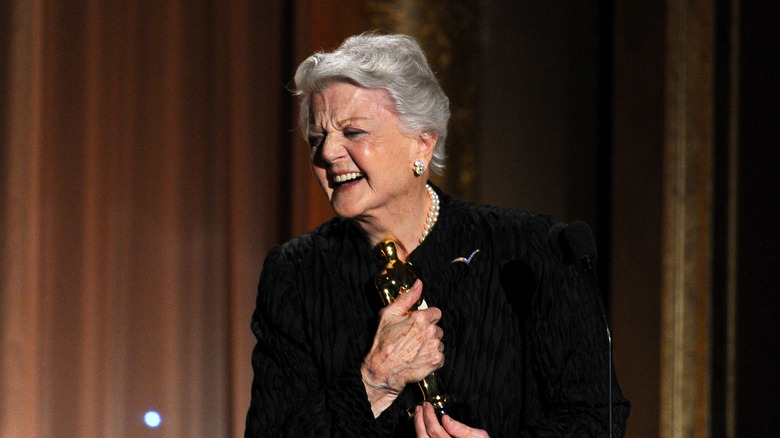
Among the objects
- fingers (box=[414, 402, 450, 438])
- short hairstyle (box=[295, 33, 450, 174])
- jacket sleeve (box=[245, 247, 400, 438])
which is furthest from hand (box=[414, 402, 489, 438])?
short hairstyle (box=[295, 33, 450, 174])

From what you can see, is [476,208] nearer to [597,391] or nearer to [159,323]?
[597,391]

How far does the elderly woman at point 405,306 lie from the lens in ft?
5.56

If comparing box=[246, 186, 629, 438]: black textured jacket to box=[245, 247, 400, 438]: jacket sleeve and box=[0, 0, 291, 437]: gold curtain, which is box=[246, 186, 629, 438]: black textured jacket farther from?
box=[0, 0, 291, 437]: gold curtain

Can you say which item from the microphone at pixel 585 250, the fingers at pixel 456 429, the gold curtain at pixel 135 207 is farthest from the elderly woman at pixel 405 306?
the gold curtain at pixel 135 207

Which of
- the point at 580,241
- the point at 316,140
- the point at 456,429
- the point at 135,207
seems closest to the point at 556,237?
the point at 580,241

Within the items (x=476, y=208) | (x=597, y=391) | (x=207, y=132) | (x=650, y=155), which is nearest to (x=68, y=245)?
(x=207, y=132)

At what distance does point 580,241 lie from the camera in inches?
60.3

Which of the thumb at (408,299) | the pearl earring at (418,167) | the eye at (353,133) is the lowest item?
the thumb at (408,299)

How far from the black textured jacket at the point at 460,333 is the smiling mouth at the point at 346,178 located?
207 mm

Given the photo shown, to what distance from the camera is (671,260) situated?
3422mm

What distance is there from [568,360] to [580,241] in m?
0.31

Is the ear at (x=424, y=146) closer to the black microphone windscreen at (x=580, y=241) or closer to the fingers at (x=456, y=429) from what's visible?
the black microphone windscreen at (x=580, y=241)

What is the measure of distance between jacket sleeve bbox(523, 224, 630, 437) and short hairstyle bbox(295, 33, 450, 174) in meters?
0.39

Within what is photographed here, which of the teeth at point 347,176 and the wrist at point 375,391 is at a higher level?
the teeth at point 347,176
